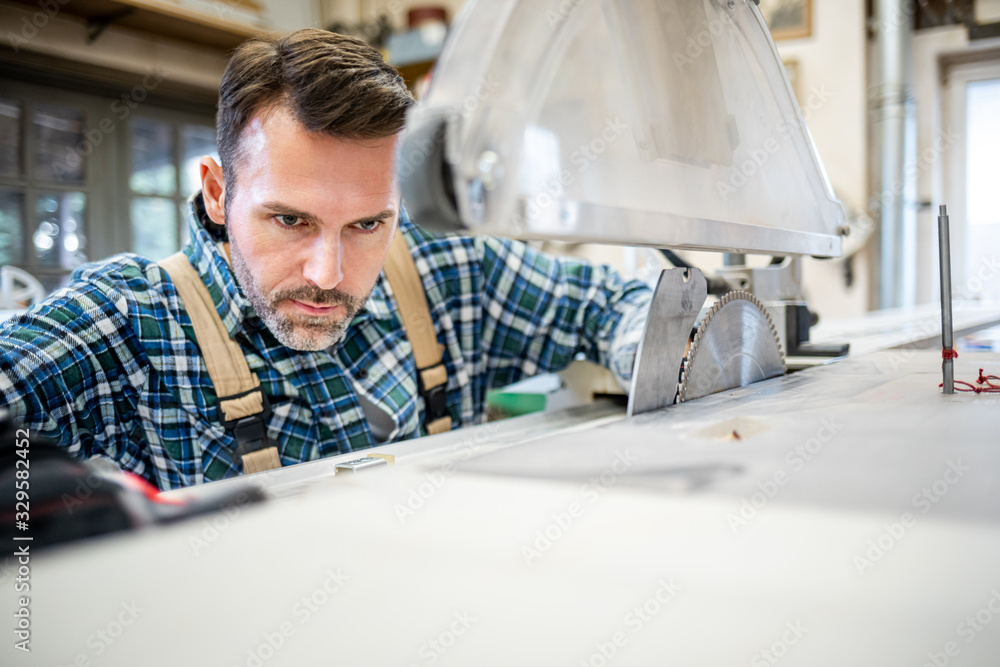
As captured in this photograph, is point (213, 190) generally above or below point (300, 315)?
above

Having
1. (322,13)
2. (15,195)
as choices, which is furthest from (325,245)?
(322,13)

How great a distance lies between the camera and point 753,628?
29 centimetres

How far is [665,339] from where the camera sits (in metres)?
0.78

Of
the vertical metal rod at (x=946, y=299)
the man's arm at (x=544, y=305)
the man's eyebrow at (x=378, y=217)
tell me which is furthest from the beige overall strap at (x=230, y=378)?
the vertical metal rod at (x=946, y=299)

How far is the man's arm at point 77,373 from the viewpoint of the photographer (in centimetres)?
88

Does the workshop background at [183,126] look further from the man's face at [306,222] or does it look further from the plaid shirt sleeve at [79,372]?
the plaid shirt sleeve at [79,372]

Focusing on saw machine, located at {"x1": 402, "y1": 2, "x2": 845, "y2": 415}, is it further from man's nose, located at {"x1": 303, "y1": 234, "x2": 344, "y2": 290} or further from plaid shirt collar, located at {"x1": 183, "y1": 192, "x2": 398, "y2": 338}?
plaid shirt collar, located at {"x1": 183, "y1": 192, "x2": 398, "y2": 338}

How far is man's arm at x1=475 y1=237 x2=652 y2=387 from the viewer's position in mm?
1364

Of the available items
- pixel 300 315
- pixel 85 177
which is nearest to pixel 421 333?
pixel 300 315

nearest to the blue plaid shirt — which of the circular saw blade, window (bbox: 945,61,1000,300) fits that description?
the circular saw blade

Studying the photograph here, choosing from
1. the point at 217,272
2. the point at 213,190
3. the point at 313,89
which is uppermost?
the point at 313,89

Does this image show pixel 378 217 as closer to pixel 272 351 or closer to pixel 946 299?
pixel 272 351

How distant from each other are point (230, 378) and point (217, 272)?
164 millimetres

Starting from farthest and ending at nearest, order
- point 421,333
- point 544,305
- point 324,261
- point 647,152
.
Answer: point 544,305
point 421,333
point 324,261
point 647,152
